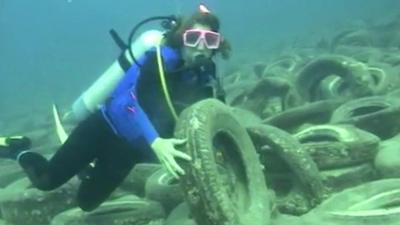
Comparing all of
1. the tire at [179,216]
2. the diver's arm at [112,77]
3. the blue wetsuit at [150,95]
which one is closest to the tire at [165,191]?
the tire at [179,216]

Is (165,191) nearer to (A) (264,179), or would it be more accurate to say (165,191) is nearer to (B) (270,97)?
(A) (264,179)

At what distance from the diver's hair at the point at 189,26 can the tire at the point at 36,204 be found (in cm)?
255

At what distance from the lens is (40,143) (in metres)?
13.0

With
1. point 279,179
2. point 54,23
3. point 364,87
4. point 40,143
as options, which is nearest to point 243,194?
point 279,179

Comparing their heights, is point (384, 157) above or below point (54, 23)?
above

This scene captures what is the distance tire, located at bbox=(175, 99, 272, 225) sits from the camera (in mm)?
4242

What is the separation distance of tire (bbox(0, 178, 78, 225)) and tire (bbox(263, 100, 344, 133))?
108 inches

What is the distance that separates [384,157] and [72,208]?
149 inches

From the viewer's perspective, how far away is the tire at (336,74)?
8.87 metres

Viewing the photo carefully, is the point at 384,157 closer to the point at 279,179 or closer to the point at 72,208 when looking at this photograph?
the point at 279,179

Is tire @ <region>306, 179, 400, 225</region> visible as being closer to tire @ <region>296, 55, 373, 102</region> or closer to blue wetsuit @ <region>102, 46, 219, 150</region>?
blue wetsuit @ <region>102, 46, 219, 150</region>

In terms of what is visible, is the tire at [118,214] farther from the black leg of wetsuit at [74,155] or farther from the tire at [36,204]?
the black leg of wetsuit at [74,155]

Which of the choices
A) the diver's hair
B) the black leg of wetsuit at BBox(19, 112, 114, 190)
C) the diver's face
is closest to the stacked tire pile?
the diver's face

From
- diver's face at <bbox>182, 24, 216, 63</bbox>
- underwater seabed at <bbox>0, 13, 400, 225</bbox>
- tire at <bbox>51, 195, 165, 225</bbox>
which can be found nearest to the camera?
underwater seabed at <bbox>0, 13, 400, 225</bbox>
